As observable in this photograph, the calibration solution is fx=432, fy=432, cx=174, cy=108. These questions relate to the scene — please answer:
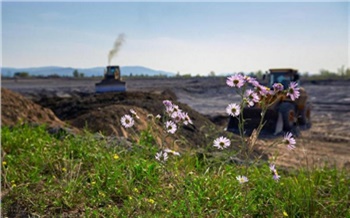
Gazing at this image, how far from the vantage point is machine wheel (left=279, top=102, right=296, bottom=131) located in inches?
512

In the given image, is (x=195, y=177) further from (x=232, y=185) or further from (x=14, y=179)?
(x=14, y=179)

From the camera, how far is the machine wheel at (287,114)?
13.0 metres

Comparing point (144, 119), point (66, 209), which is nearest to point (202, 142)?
point (144, 119)

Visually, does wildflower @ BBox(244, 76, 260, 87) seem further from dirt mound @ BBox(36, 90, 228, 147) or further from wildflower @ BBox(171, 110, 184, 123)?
dirt mound @ BBox(36, 90, 228, 147)

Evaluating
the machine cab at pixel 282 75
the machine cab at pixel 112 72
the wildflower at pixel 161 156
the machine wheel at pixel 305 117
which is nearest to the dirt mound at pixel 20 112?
the wildflower at pixel 161 156

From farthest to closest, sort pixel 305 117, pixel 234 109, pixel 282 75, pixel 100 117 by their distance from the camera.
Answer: pixel 305 117 < pixel 282 75 < pixel 100 117 < pixel 234 109

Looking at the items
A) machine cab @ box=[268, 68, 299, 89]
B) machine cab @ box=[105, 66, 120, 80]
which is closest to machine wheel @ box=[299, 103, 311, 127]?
machine cab @ box=[268, 68, 299, 89]

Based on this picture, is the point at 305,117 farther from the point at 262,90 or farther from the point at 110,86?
the point at 262,90

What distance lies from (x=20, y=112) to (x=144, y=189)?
7.40 meters

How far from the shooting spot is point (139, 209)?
3424 millimetres

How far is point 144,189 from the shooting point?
13.2 feet

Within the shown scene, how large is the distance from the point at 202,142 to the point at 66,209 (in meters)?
6.32

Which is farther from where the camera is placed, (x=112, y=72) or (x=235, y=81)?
(x=112, y=72)

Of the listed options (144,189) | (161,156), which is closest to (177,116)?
(161,156)
